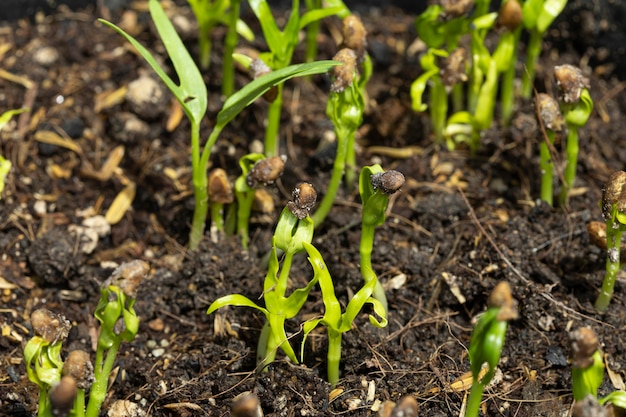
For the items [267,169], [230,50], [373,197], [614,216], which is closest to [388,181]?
[373,197]

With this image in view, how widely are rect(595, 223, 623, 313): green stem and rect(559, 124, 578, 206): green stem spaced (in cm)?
27

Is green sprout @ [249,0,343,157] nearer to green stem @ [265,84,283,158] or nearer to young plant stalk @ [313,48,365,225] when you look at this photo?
green stem @ [265,84,283,158]

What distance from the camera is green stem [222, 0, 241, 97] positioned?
219cm

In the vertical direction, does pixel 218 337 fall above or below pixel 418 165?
below

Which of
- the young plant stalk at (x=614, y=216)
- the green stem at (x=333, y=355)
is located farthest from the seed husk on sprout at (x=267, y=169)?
the young plant stalk at (x=614, y=216)

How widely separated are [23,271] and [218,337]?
532 mm

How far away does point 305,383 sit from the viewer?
167 cm

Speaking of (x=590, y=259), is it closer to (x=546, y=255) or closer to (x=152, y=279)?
(x=546, y=255)

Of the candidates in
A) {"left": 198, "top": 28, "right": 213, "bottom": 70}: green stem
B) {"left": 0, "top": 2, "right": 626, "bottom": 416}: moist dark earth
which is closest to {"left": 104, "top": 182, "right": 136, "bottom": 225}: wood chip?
{"left": 0, "top": 2, "right": 626, "bottom": 416}: moist dark earth

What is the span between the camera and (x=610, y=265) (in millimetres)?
1718

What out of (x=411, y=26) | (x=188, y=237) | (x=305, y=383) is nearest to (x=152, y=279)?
(x=188, y=237)

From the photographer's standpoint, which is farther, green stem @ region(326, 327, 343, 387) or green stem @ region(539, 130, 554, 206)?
green stem @ region(539, 130, 554, 206)

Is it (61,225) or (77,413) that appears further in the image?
(61,225)

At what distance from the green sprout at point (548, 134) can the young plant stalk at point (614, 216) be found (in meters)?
0.30
